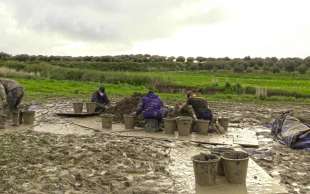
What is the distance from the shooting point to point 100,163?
8.21 metres

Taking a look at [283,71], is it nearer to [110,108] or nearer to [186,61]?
[186,61]

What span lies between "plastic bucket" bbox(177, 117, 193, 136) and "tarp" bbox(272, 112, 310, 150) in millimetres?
2199

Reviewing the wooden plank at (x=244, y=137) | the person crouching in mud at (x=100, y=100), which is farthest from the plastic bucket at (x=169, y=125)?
the person crouching in mud at (x=100, y=100)

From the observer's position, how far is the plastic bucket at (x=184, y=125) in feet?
36.6

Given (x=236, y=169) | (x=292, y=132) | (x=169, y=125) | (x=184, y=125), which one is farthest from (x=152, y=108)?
(x=236, y=169)

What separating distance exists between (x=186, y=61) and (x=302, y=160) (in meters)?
52.3

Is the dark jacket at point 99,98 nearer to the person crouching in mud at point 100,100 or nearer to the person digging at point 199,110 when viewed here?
the person crouching in mud at point 100,100

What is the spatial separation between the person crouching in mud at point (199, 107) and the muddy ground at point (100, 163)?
145 cm

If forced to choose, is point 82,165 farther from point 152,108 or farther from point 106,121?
point 106,121

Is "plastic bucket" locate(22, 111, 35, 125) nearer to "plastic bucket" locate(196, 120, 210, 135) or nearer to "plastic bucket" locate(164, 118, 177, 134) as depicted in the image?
"plastic bucket" locate(164, 118, 177, 134)

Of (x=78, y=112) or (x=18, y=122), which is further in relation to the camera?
(x=78, y=112)

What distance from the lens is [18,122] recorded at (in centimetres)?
1227

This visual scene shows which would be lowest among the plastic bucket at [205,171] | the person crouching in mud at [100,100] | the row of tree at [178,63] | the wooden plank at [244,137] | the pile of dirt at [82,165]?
the wooden plank at [244,137]

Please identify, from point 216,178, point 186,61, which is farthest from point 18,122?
point 186,61
